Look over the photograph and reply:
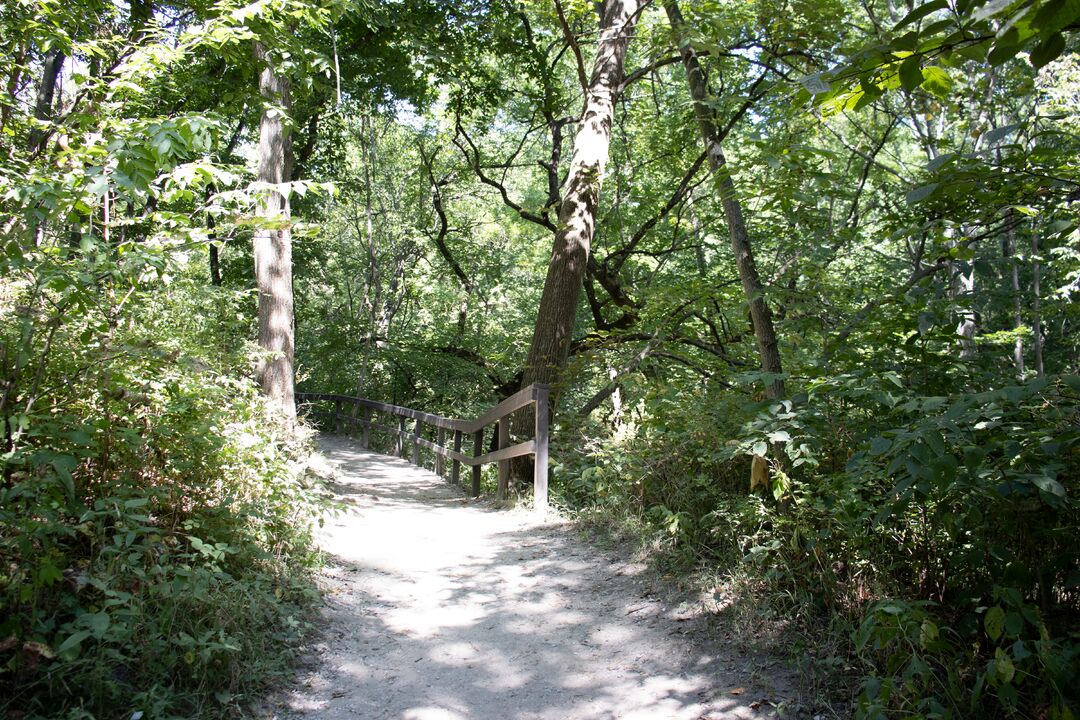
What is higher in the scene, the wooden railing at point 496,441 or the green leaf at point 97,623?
the wooden railing at point 496,441

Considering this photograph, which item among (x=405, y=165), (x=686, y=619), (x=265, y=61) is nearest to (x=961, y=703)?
(x=686, y=619)

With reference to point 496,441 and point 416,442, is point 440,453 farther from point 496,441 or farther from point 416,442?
point 496,441

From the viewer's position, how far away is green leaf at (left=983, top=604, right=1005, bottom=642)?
2.31m

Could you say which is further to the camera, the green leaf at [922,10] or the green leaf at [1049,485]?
the green leaf at [1049,485]

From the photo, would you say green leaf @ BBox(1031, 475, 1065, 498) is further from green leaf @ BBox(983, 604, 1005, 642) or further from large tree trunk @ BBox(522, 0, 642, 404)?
large tree trunk @ BBox(522, 0, 642, 404)

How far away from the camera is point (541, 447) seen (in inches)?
284

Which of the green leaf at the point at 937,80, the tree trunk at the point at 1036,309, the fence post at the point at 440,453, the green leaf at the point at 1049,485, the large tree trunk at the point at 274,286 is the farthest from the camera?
the fence post at the point at 440,453

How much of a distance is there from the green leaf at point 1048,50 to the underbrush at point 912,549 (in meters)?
1.01

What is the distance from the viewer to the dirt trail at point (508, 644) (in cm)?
317

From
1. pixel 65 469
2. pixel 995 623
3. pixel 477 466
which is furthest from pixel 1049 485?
pixel 477 466

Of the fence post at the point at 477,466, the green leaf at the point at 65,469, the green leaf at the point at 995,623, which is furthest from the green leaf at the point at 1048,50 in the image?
the fence post at the point at 477,466

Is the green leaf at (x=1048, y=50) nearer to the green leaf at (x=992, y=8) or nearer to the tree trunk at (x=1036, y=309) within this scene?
the green leaf at (x=992, y=8)

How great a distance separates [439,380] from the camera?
17.7 m

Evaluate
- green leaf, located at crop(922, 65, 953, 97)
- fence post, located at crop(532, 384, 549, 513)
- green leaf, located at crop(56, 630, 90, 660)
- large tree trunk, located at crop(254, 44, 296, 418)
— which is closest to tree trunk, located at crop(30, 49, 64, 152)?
large tree trunk, located at crop(254, 44, 296, 418)
